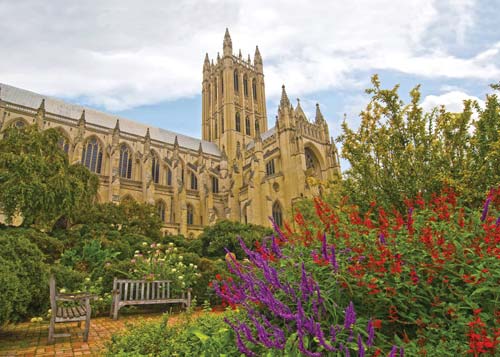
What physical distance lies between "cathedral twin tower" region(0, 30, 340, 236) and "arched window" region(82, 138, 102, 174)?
0.09 metres

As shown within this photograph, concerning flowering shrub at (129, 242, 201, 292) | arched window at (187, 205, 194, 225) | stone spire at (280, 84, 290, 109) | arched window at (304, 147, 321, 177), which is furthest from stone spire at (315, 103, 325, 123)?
flowering shrub at (129, 242, 201, 292)

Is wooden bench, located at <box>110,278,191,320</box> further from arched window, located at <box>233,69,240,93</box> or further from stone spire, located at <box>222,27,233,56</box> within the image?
stone spire, located at <box>222,27,233,56</box>

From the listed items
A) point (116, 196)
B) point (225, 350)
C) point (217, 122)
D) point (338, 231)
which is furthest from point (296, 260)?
point (217, 122)

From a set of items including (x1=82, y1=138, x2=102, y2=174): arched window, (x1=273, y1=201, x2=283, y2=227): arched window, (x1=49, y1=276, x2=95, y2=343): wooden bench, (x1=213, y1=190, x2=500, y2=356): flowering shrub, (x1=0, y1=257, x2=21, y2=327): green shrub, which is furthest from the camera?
(x1=273, y1=201, x2=283, y2=227): arched window

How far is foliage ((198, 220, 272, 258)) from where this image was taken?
1448 cm

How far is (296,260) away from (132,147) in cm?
3344

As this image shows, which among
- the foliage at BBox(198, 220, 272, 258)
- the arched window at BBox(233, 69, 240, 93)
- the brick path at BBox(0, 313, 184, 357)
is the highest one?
the arched window at BBox(233, 69, 240, 93)

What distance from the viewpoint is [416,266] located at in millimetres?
2824

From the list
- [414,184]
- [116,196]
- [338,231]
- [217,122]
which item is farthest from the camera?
[217,122]

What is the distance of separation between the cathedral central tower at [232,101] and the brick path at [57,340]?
121 ft

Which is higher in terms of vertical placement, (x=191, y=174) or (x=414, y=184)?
(x=191, y=174)

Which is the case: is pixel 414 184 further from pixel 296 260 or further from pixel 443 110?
pixel 296 260

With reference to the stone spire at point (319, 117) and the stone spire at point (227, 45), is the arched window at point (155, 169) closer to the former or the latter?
the stone spire at point (319, 117)

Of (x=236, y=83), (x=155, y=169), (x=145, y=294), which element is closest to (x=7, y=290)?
(x=145, y=294)
